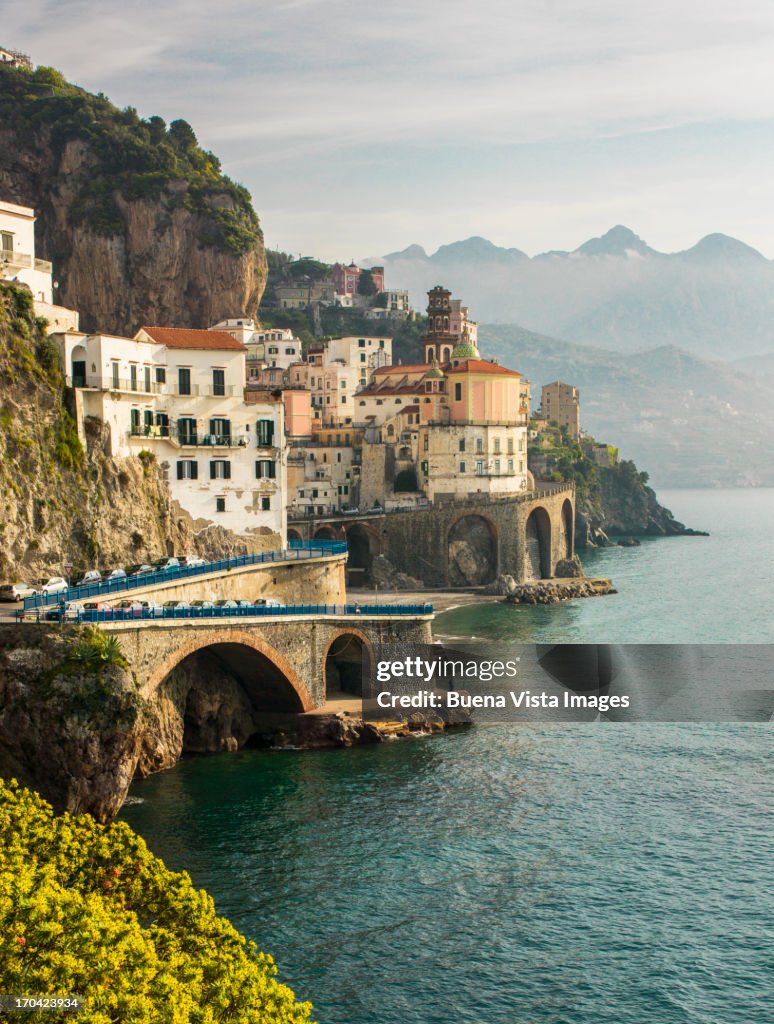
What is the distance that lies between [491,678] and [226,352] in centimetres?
2956

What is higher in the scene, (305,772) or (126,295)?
(126,295)

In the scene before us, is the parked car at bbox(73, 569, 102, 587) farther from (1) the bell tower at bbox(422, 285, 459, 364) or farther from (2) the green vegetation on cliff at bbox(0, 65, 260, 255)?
(1) the bell tower at bbox(422, 285, 459, 364)

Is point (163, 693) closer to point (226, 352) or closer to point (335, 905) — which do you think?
point (335, 905)

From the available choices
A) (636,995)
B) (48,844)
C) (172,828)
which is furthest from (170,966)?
(172,828)

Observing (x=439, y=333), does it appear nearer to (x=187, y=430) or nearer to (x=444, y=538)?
(x=444, y=538)

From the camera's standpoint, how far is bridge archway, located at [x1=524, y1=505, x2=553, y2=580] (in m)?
153

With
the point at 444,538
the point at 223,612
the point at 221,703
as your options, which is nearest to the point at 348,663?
the point at 221,703

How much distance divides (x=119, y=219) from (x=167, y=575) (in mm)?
92460

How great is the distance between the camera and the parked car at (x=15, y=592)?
64.2m

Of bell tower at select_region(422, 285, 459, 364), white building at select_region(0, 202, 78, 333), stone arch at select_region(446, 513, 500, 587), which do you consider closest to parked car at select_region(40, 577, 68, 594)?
white building at select_region(0, 202, 78, 333)

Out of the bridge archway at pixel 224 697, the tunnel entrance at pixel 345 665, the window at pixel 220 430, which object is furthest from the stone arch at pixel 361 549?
the bridge archway at pixel 224 697

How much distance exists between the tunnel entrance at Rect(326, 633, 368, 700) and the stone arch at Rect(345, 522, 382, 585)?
59.1 metres

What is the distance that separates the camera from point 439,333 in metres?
186

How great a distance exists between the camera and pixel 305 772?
66562 mm
